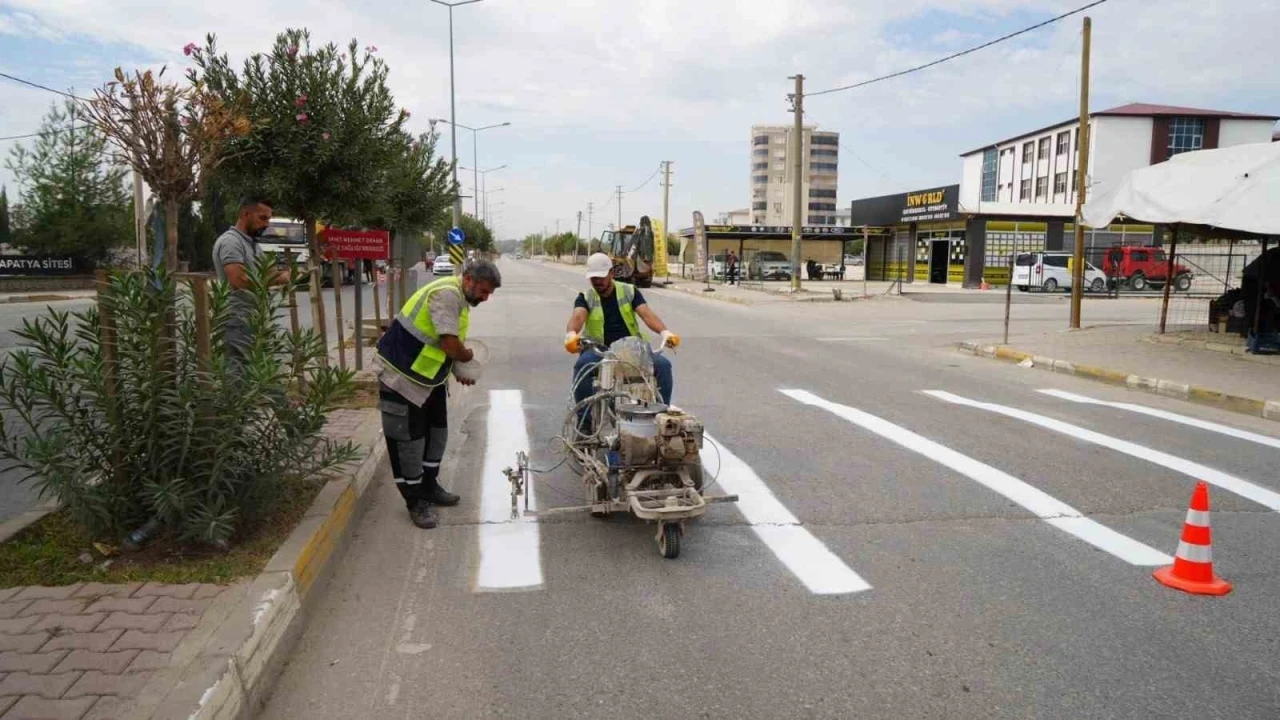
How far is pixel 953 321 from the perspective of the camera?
73.7 ft

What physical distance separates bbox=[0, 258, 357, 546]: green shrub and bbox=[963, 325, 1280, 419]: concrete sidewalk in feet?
33.6

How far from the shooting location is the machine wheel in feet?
16.6

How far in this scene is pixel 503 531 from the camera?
5.59m

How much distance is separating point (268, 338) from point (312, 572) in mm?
1163

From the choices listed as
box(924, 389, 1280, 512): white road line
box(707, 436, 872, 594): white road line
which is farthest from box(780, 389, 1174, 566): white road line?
box(707, 436, 872, 594): white road line

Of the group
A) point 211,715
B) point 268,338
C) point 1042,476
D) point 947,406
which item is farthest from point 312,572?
point 947,406

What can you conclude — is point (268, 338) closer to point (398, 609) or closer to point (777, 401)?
point (398, 609)

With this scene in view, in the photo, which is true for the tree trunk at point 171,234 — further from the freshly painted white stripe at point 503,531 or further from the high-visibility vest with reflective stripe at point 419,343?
the freshly painted white stripe at point 503,531

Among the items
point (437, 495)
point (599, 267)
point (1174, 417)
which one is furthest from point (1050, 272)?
point (437, 495)

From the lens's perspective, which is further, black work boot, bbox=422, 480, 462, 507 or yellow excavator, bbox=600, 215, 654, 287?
yellow excavator, bbox=600, 215, 654, 287

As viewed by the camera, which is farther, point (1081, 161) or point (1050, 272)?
point (1050, 272)

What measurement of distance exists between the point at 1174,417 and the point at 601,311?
6813 mm

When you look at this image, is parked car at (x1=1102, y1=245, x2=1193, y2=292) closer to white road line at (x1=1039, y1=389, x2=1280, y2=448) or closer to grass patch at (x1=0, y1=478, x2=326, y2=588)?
white road line at (x1=1039, y1=389, x2=1280, y2=448)

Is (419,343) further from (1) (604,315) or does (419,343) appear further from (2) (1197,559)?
(2) (1197,559)
